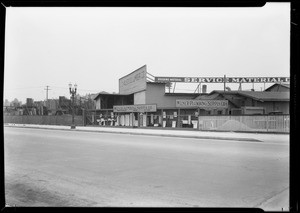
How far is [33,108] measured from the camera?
225 feet

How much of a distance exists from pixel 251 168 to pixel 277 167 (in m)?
0.85

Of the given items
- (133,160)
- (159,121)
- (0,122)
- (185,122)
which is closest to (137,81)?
(159,121)

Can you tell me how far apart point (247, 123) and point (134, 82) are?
64.3 ft

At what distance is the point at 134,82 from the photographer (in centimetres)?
4088

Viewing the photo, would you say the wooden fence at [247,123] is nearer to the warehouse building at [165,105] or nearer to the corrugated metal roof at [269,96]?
the warehouse building at [165,105]

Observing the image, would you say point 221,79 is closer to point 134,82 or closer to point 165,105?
point 165,105

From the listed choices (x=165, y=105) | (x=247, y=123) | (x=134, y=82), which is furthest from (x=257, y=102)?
(x=134, y=82)

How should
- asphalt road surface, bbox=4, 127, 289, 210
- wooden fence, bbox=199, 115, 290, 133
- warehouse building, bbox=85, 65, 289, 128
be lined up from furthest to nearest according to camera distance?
warehouse building, bbox=85, 65, 289, 128 < wooden fence, bbox=199, 115, 290, 133 < asphalt road surface, bbox=4, 127, 289, 210

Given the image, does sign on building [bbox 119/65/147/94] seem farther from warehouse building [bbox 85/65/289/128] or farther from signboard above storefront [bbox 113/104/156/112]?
signboard above storefront [bbox 113/104/156/112]

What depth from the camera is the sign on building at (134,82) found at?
37969 millimetres

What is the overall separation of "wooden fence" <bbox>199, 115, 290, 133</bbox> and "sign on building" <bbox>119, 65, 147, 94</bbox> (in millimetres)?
12276

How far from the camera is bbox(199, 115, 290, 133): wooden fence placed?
23.1 metres

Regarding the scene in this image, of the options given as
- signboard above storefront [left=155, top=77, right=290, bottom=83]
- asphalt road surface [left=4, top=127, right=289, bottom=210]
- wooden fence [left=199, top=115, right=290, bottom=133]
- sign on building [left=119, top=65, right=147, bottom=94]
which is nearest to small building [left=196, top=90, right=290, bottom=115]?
wooden fence [left=199, top=115, right=290, bottom=133]
